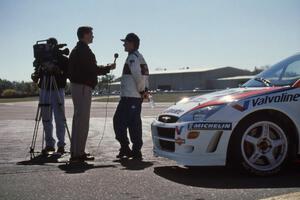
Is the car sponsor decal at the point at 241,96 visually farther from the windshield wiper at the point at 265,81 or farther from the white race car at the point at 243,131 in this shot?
the windshield wiper at the point at 265,81

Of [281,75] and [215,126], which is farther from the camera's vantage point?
[281,75]

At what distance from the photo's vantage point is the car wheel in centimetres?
550

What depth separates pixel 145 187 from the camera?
5.00 m

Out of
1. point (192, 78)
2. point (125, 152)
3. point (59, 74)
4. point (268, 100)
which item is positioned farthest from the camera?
point (192, 78)

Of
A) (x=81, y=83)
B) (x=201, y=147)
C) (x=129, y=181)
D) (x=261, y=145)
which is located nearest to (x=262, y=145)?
(x=261, y=145)

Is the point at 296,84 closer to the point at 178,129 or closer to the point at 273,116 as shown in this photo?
the point at 273,116

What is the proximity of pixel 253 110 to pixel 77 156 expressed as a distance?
9.02ft

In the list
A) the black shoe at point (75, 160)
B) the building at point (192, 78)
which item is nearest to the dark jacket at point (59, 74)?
the black shoe at point (75, 160)

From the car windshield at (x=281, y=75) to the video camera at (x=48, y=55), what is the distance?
124 inches

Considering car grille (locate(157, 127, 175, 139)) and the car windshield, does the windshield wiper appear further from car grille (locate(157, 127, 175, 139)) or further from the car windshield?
car grille (locate(157, 127, 175, 139))

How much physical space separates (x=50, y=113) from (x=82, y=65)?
5.08 feet

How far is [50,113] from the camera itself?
8.11 metres

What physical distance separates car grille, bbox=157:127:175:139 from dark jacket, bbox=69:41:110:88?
1.53 metres

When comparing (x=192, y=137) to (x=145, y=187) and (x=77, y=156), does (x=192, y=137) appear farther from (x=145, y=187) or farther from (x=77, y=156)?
(x=77, y=156)
